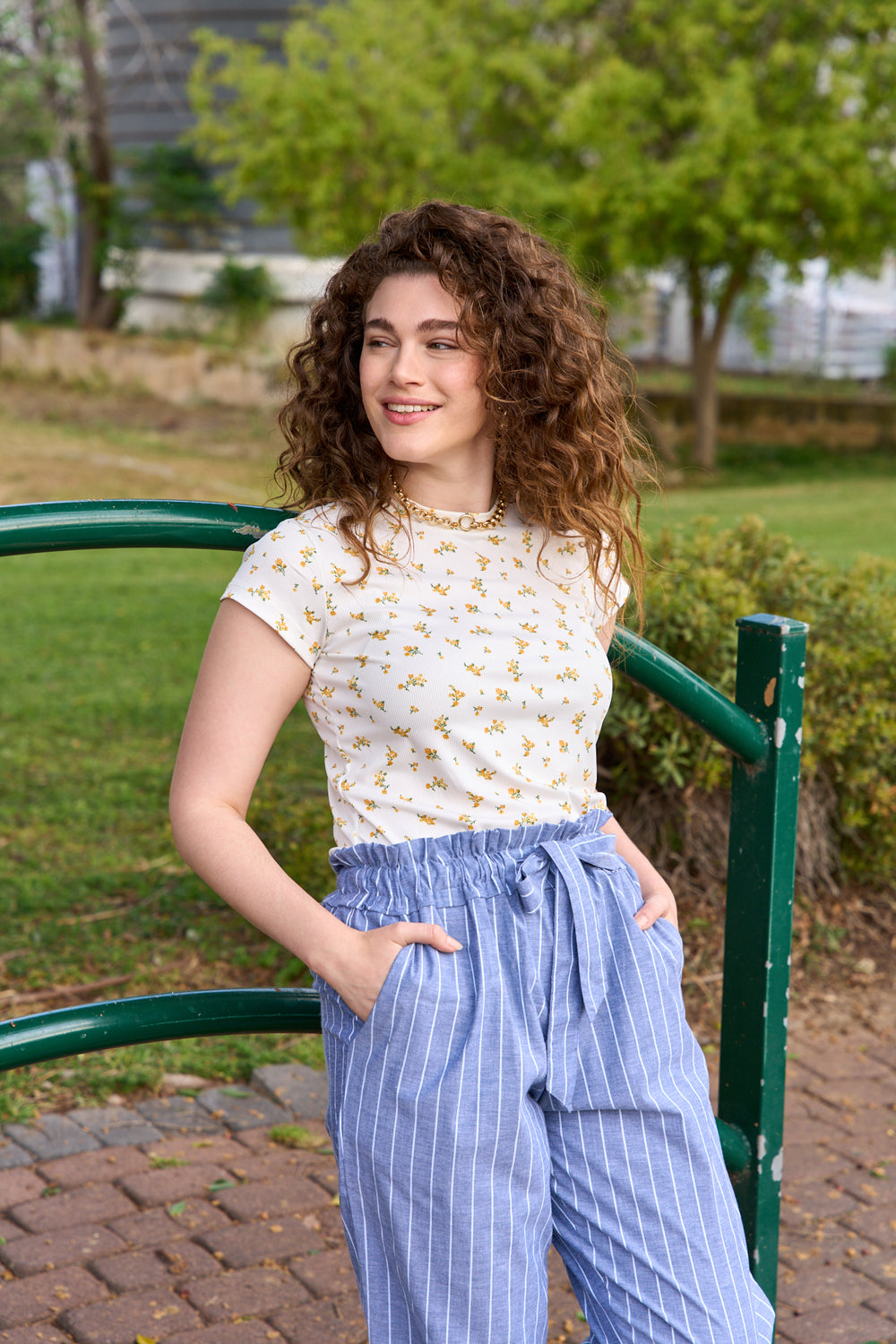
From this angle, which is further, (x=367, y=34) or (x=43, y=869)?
(x=367, y=34)

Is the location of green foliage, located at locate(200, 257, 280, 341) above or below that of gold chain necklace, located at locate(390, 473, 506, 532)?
above

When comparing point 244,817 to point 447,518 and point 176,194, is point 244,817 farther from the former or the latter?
point 176,194

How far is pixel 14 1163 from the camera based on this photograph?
2.87 meters

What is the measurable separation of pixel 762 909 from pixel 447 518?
743 millimetres

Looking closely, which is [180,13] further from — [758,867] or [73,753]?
[758,867]

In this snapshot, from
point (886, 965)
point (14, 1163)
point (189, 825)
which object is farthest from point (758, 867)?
point (886, 965)

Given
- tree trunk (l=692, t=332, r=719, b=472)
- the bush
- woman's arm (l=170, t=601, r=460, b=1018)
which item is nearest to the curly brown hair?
woman's arm (l=170, t=601, r=460, b=1018)

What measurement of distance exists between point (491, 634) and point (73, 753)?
410cm

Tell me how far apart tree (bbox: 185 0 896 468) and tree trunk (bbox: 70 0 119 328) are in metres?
3.02

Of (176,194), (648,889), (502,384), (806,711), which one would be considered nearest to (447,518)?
(502,384)

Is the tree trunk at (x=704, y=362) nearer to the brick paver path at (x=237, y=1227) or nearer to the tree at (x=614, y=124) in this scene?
the tree at (x=614, y=124)

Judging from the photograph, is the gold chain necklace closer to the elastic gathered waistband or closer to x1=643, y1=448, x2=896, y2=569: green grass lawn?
the elastic gathered waistband

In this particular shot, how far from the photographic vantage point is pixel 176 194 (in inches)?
738

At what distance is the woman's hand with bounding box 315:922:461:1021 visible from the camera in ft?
4.96
